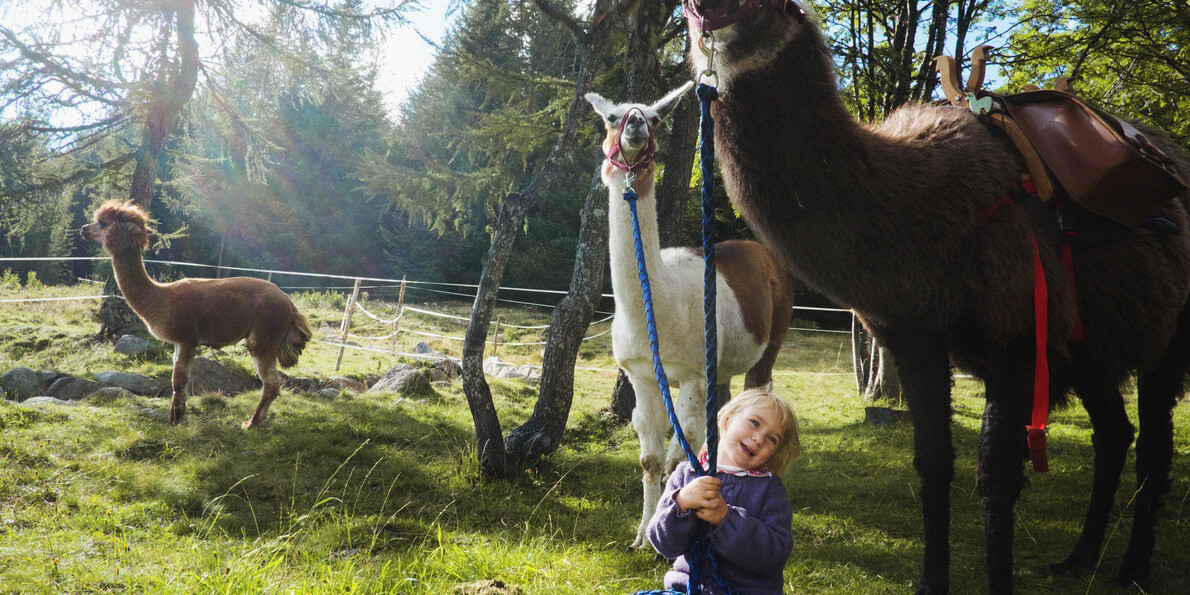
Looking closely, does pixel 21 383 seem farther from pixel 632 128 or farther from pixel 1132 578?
pixel 1132 578

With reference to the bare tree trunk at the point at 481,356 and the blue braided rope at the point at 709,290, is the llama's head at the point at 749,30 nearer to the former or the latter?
the blue braided rope at the point at 709,290

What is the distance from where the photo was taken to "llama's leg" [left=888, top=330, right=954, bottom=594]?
7.72 ft

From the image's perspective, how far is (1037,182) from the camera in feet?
7.47

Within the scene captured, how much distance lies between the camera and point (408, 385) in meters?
7.52

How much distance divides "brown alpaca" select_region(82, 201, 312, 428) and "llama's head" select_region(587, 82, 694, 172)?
14.6 feet

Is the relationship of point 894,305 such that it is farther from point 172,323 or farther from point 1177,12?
point 1177,12

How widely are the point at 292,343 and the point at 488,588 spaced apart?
5.01 m

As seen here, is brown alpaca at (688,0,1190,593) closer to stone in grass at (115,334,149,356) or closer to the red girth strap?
the red girth strap

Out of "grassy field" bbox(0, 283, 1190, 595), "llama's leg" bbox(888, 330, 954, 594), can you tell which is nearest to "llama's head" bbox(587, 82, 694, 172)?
"llama's leg" bbox(888, 330, 954, 594)

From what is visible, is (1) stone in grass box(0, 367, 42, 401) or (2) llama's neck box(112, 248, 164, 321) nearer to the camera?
(2) llama's neck box(112, 248, 164, 321)

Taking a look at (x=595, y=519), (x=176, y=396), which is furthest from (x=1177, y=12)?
(x=176, y=396)

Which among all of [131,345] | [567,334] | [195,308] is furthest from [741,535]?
[131,345]

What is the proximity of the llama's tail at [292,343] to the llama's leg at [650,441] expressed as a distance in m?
4.55

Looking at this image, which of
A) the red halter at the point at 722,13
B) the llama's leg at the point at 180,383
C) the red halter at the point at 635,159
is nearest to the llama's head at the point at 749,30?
the red halter at the point at 722,13
